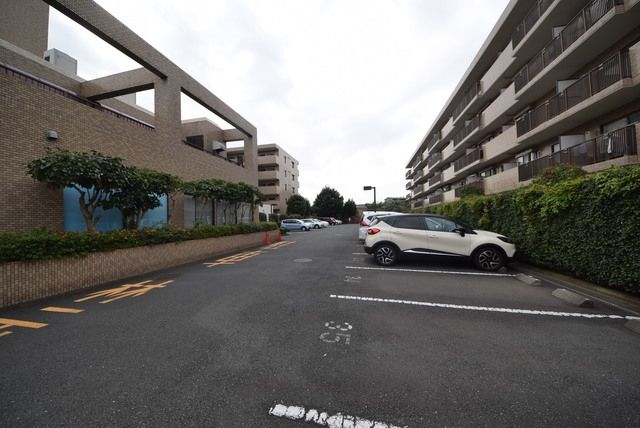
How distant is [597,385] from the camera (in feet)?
6.97

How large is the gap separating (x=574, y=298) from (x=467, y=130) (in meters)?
17.4

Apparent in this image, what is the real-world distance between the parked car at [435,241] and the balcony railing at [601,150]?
17.8 feet

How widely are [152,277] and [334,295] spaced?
17.8ft

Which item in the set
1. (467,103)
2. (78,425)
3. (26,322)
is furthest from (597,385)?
(467,103)

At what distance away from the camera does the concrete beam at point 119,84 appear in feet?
37.6

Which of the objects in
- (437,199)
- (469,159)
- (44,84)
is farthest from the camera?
(437,199)

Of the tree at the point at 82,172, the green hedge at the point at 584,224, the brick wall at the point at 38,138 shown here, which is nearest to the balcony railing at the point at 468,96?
the green hedge at the point at 584,224

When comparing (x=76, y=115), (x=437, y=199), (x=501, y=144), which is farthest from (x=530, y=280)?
(x=437, y=199)

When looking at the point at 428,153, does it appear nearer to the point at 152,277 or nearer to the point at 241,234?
the point at 241,234

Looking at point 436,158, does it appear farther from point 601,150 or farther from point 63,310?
point 63,310

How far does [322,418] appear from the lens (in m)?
1.81

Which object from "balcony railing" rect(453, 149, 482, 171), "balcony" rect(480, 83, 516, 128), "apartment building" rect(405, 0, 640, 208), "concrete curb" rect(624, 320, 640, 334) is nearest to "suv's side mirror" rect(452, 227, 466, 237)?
"concrete curb" rect(624, 320, 640, 334)

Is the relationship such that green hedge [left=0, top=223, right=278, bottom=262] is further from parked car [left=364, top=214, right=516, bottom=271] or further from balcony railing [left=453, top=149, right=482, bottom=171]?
balcony railing [left=453, top=149, right=482, bottom=171]

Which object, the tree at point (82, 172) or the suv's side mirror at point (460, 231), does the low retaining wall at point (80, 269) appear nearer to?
the tree at point (82, 172)
